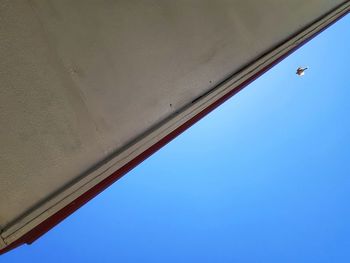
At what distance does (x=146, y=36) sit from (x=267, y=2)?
1.14m

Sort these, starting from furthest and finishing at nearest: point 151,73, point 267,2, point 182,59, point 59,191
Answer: point 267,2 → point 182,59 → point 151,73 → point 59,191

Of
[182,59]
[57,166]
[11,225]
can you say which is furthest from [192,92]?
[11,225]

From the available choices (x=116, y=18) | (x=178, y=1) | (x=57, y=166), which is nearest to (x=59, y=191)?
(x=57, y=166)

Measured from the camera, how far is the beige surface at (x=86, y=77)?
100 cm

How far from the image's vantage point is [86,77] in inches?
46.8

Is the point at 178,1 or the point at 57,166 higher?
the point at 178,1

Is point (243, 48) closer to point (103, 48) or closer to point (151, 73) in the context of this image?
point (151, 73)

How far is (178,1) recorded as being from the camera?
62.8 inches

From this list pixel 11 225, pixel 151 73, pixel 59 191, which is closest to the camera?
pixel 11 225

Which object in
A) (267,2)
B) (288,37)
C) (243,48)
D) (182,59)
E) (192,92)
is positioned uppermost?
(267,2)

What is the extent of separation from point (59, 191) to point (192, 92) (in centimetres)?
82

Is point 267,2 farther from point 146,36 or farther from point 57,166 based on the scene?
point 57,166

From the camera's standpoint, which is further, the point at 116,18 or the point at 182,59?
the point at 182,59

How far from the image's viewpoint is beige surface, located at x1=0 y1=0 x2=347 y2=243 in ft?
3.28
